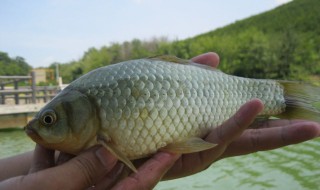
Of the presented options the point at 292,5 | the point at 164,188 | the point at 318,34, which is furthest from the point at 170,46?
the point at 164,188

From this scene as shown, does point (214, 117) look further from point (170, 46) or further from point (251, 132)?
point (170, 46)

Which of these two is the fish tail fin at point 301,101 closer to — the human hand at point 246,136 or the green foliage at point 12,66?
the human hand at point 246,136

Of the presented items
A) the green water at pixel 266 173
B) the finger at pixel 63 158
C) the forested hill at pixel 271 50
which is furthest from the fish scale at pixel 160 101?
the forested hill at pixel 271 50

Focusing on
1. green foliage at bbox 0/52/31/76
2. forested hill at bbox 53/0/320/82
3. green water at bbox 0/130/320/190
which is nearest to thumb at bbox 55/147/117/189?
green water at bbox 0/130/320/190

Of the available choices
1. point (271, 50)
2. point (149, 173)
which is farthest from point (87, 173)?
point (271, 50)

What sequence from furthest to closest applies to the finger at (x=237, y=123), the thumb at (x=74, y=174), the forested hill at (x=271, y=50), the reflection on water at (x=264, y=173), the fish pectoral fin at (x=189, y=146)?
the forested hill at (x=271, y=50) → the reflection on water at (x=264, y=173) → the fish pectoral fin at (x=189, y=146) → the finger at (x=237, y=123) → the thumb at (x=74, y=174)

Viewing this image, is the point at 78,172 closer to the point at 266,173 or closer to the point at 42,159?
the point at 42,159
